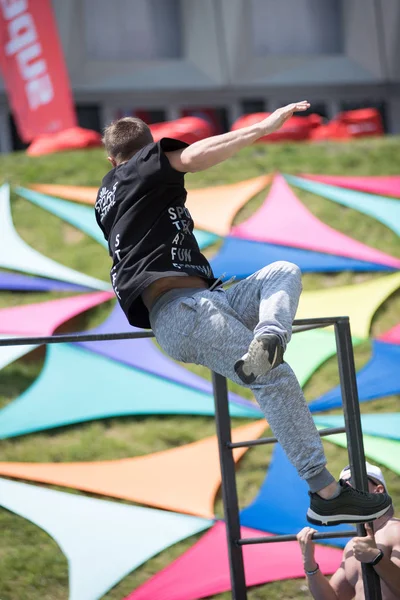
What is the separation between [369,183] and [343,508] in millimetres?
8151

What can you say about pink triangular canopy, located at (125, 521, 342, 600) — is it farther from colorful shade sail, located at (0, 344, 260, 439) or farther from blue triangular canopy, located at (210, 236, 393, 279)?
blue triangular canopy, located at (210, 236, 393, 279)

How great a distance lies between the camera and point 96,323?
8.48 metres

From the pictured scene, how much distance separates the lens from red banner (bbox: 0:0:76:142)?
1449 centimetres

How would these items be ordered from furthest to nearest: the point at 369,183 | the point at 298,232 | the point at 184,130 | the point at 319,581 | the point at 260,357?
1. the point at 184,130
2. the point at 369,183
3. the point at 298,232
4. the point at 319,581
5. the point at 260,357

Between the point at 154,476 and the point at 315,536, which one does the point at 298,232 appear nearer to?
the point at 154,476

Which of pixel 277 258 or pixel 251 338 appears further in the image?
pixel 277 258

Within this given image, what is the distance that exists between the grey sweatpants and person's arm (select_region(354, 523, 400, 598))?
728 mm

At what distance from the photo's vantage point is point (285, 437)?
321cm

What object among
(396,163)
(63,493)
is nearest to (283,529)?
(63,493)

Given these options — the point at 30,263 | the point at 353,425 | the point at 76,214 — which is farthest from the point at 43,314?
the point at 353,425

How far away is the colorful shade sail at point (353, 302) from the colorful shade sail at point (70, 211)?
240 centimetres

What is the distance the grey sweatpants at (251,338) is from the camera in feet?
10.5

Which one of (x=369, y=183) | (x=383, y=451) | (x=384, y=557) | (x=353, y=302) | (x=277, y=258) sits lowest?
(x=383, y=451)

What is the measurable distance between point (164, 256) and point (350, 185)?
801cm
